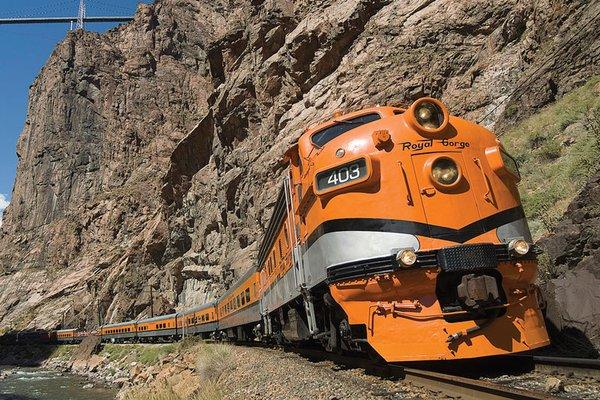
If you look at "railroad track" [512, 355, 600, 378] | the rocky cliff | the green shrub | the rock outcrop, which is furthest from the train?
the rocky cliff

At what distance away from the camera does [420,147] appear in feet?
21.0

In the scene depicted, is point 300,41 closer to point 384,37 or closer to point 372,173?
point 384,37

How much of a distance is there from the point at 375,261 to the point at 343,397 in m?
1.77

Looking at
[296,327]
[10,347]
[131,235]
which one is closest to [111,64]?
[131,235]

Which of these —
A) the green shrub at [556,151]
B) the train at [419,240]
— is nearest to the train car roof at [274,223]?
the train at [419,240]

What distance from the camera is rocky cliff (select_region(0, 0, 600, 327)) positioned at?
25922mm

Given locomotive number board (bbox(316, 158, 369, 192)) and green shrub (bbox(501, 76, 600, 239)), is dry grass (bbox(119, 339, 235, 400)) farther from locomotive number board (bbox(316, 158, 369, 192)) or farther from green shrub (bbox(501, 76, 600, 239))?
green shrub (bbox(501, 76, 600, 239))

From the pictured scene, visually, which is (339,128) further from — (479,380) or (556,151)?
(556,151)

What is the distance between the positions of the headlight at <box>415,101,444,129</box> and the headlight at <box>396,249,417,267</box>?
2042 millimetres

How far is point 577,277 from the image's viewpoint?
760 cm

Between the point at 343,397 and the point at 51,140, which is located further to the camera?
the point at 51,140

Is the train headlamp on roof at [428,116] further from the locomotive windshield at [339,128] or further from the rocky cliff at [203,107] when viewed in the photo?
the rocky cliff at [203,107]

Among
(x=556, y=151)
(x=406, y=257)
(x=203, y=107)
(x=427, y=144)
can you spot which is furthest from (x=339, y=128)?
(x=203, y=107)

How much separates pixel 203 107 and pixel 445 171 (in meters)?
88.3
